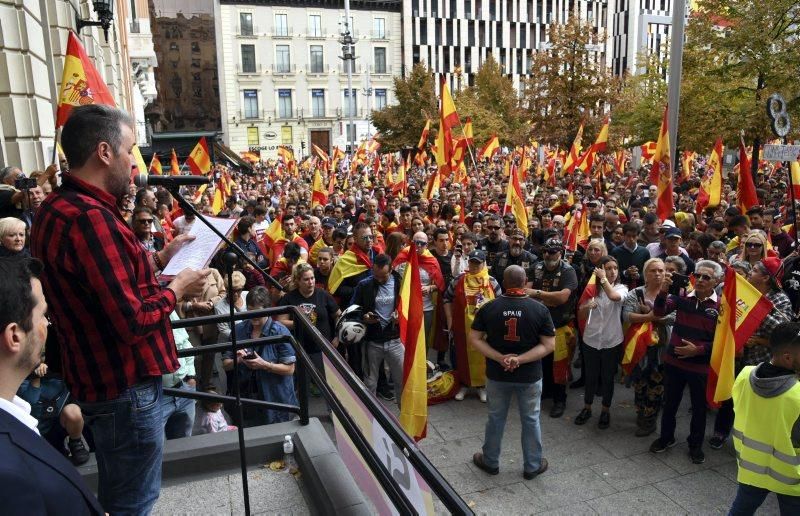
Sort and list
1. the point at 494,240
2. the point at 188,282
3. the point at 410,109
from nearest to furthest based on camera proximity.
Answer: the point at 188,282
the point at 494,240
the point at 410,109

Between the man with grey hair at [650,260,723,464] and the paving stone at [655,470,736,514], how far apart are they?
277 millimetres

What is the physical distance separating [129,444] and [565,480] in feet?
12.8

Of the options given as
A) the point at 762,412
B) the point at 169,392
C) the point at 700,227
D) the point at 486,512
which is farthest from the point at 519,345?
the point at 700,227

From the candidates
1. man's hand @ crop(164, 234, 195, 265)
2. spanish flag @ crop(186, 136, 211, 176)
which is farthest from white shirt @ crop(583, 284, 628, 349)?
spanish flag @ crop(186, 136, 211, 176)

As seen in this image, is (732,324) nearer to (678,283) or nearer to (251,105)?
(678,283)

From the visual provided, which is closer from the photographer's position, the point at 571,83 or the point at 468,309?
the point at 468,309

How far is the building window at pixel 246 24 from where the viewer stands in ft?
204

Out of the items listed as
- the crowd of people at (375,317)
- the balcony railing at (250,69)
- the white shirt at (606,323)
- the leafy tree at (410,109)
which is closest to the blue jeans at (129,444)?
the crowd of people at (375,317)

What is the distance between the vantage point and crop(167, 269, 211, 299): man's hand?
2346mm

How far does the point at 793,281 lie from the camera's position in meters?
6.07

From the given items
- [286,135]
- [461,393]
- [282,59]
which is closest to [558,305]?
[461,393]

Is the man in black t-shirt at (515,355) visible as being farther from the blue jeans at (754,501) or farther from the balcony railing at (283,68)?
the balcony railing at (283,68)

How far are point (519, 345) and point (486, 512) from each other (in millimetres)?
1369

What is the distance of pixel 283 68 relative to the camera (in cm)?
6469
